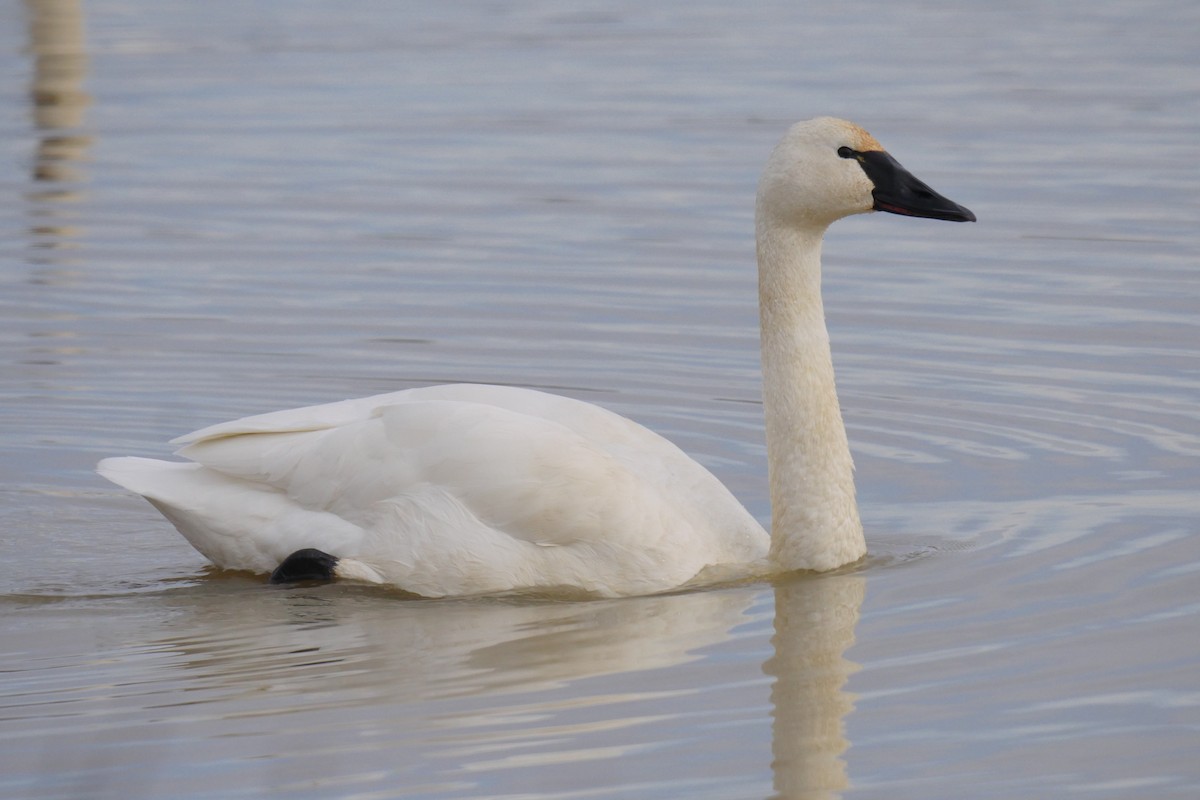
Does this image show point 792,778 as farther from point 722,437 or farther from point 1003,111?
point 1003,111

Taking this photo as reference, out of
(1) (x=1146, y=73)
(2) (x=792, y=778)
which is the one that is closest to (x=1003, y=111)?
(1) (x=1146, y=73)

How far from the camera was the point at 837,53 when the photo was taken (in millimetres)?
21375

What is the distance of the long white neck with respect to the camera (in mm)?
7613

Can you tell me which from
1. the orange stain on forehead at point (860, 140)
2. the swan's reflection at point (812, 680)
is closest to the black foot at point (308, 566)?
the swan's reflection at point (812, 680)

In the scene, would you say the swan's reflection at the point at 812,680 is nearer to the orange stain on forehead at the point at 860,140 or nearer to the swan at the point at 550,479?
the swan at the point at 550,479

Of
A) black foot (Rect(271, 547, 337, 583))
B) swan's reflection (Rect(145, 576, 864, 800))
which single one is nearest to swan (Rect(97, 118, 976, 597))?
black foot (Rect(271, 547, 337, 583))

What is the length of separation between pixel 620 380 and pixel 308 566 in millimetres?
3112

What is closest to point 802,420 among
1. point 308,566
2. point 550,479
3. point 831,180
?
point 831,180

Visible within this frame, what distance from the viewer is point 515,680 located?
6391 millimetres

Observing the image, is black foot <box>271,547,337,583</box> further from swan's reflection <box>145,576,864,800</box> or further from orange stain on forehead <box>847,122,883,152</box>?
orange stain on forehead <box>847,122,883,152</box>

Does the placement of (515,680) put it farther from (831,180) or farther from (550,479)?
(831,180)

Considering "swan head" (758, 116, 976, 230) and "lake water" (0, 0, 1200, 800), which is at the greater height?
"swan head" (758, 116, 976, 230)

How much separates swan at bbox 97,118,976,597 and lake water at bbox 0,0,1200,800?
0.15 meters

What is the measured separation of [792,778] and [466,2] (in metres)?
23.4
